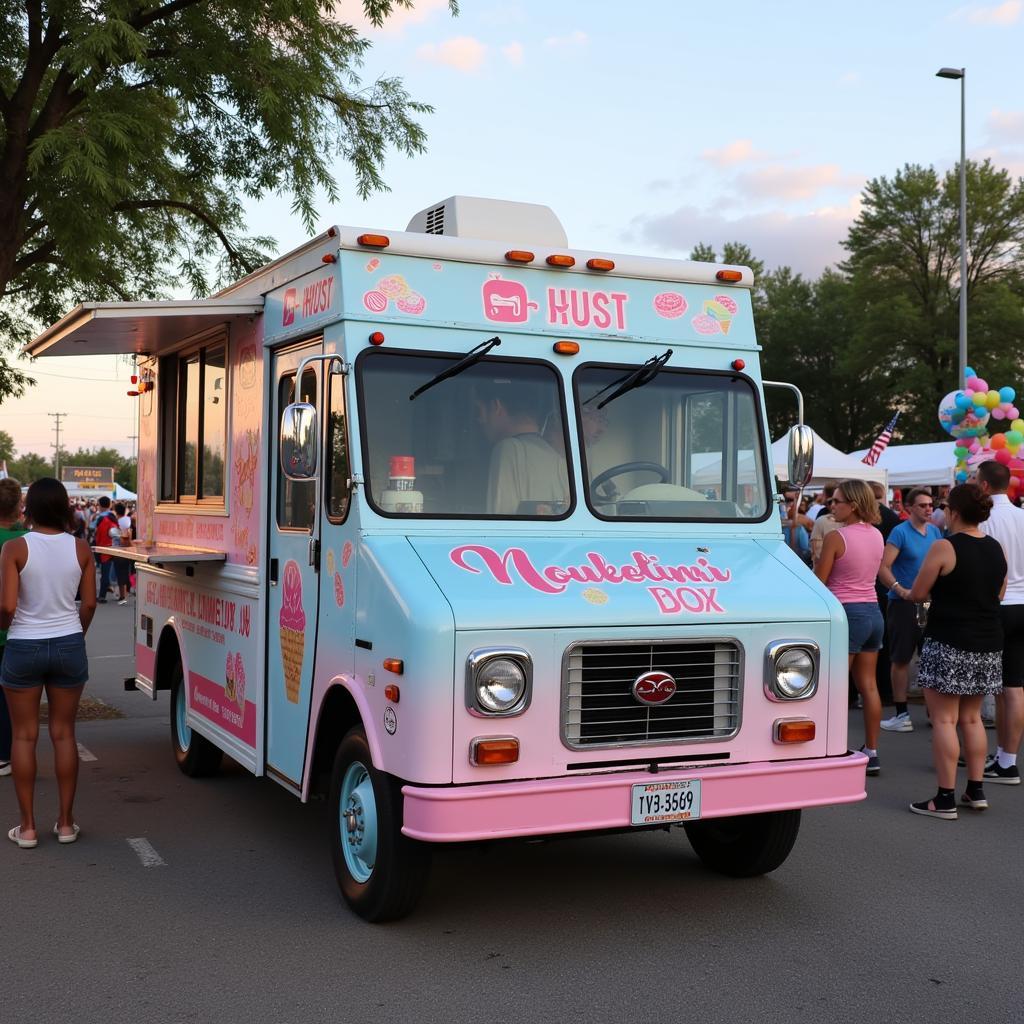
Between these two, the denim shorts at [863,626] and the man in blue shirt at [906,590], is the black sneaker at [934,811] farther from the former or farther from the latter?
the man in blue shirt at [906,590]

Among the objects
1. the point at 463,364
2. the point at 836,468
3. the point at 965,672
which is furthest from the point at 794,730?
the point at 836,468

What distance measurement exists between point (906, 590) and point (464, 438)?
5.25 metres

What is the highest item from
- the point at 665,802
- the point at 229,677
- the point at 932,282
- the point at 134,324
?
→ the point at 932,282

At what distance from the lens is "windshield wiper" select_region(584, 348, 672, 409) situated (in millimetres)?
5672

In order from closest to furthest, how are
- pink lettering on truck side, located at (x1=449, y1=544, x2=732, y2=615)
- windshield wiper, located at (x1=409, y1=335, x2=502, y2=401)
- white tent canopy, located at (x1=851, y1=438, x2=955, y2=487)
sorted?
pink lettering on truck side, located at (x1=449, y1=544, x2=732, y2=615), windshield wiper, located at (x1=409, y1=335, x2=502, y2=401), white tent canopy, located at (x1=851, y1=438, x2=955, y2=487)

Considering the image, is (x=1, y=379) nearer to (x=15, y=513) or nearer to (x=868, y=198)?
(x=15, y=513)

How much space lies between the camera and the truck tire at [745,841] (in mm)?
5570

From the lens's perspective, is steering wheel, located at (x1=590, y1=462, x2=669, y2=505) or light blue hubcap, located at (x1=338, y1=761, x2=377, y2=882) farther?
steering wheel, located at (x1=590, y1=462, x2=669, y2=505)

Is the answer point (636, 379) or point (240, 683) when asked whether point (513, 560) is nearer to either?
point (636, 379)

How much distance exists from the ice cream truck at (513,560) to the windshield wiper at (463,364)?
0.01 m

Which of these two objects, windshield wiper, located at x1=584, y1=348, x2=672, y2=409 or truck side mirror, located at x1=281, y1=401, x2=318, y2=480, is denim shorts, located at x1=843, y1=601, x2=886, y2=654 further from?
truck side mirror, located at x1=281, y1=401, x2=318, y2=480

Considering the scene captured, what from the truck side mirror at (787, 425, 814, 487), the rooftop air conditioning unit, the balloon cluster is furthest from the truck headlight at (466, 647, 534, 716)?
the balloon cluster

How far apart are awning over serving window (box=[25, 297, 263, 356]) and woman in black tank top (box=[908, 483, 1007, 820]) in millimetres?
4167

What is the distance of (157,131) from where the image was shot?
8844 mm
